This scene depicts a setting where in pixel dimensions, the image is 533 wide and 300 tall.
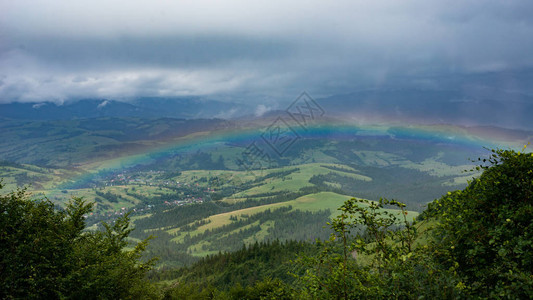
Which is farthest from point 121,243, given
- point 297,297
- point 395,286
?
point 395,286

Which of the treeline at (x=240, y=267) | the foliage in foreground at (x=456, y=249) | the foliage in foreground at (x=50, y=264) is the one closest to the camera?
the foliage in foreground at (x=456, y=249)

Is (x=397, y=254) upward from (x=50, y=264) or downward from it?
upward

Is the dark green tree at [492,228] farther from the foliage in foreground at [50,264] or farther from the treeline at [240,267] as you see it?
the treeline at [240,267]

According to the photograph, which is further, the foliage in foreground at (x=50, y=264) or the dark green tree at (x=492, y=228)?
the foliage in foreground at (x=50, y=264)

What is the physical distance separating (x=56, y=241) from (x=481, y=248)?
75.0 ft

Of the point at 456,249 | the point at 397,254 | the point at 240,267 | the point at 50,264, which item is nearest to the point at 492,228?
the point at 456,249

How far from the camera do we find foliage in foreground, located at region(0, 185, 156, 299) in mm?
15062

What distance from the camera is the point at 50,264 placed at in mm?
16547

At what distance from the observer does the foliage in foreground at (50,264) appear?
15062 millimetres

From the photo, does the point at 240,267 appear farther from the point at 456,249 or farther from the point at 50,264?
the point at 456,249

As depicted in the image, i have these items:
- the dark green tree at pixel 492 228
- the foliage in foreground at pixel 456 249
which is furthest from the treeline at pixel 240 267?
the dark green tree at pixel 492 228

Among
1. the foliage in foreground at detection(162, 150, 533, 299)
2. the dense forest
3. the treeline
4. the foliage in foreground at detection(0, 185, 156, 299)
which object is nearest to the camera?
the foliage in foreground at detection(162, 150, 533, 299)

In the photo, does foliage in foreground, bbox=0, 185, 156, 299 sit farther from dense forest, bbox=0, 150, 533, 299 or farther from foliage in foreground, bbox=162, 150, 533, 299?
foliage in foreground, bbox=162, 150, 533, 299

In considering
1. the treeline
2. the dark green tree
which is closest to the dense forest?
the dark green tree
